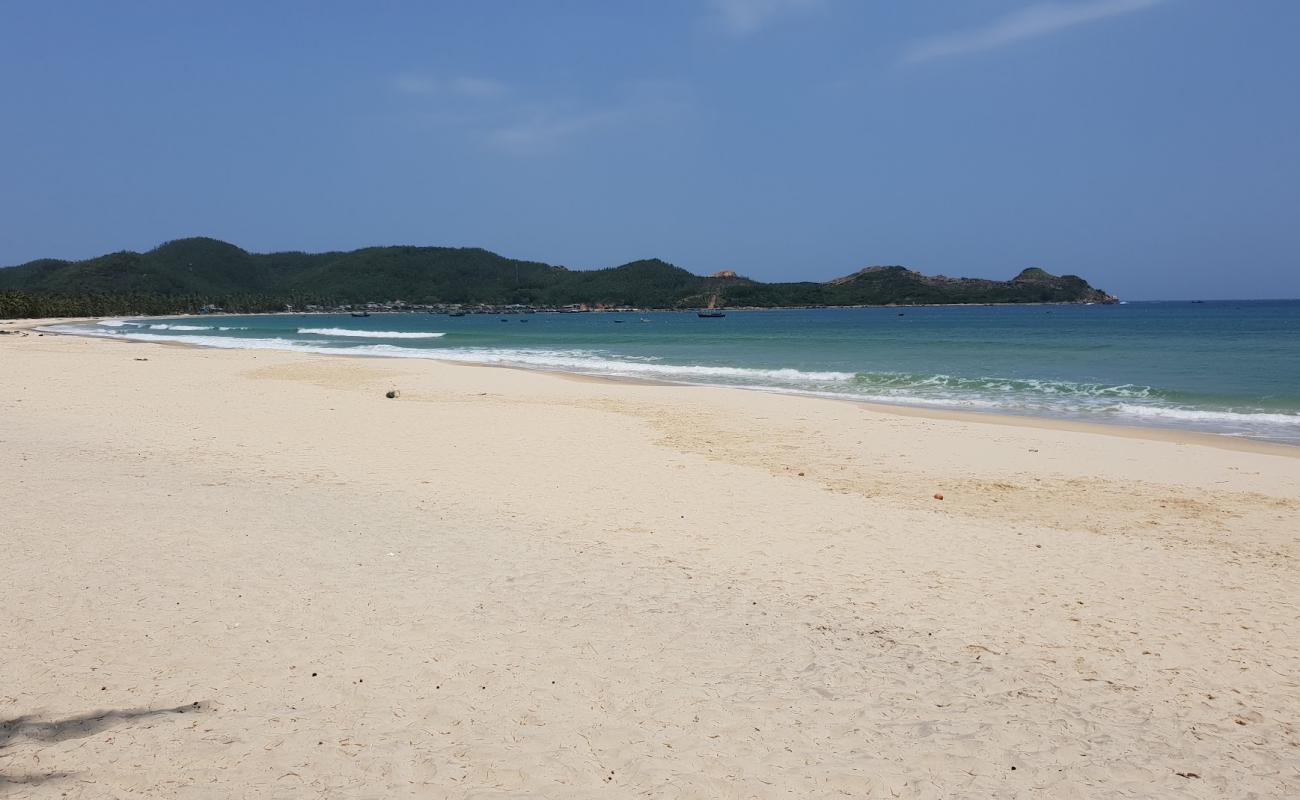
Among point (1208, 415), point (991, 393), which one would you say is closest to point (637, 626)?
point (1208, 415)

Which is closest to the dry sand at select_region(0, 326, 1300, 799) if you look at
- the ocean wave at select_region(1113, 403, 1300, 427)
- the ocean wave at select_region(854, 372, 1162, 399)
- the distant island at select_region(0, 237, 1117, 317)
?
the ocean wave at select_region(1113, 403, 1300, 427)

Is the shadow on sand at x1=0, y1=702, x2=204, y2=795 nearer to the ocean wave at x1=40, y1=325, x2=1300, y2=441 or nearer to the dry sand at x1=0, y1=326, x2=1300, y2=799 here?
the dry sand at x1=0, y1=326, x2=1300, y2=799

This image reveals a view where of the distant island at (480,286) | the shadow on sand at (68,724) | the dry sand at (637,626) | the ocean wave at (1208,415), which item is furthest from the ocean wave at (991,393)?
the distant island at (480,286)

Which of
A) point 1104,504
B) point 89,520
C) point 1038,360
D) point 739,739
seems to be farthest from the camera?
point 1038,360

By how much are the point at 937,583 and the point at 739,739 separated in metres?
2.74

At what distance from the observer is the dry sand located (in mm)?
3469

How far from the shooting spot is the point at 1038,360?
32.7 m

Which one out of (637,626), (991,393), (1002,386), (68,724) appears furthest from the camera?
(1002,386)

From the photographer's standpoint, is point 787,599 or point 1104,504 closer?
point 787,599

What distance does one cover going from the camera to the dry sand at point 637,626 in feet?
11.4

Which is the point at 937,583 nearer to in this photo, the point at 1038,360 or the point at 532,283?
the point at 1038,360

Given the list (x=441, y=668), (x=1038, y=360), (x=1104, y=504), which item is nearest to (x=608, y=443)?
(x=1104, y=504)

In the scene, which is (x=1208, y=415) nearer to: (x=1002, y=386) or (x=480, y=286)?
(x=1002, y=386)

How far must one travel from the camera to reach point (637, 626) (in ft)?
16.1
